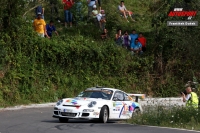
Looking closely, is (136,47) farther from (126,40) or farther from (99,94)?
(99,94)

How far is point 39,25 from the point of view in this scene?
32.2 m

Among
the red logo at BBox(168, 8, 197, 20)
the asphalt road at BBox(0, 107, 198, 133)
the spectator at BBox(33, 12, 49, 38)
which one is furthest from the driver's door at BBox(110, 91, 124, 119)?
the red logo at BBox(168, 8, 197, 20)

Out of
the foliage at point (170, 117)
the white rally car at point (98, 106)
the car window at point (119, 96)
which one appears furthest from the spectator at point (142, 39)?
the foliage at point (170, 117)

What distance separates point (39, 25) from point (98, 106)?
11.6 meters

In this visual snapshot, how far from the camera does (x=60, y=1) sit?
128 feet

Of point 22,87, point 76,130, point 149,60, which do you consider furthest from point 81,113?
point 149,60

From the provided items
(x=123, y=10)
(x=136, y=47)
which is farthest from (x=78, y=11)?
(x=136, y=47)

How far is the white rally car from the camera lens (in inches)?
844

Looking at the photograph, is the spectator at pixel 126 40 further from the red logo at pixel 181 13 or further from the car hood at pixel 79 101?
the car hood at pixel 79 101

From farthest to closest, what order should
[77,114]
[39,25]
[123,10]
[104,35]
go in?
1. [123,10]
2. [104,35]
3. [39,25]
4. [77,114]

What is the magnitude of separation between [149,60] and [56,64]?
7.23 meters

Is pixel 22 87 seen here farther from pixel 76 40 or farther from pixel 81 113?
pixel 81 113

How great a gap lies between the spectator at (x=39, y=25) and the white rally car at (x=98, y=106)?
9.62 meters

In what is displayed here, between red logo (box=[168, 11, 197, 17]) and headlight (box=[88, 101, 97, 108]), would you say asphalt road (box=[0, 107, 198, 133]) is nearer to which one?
headlight (box=[88, 101, 97, 108])
